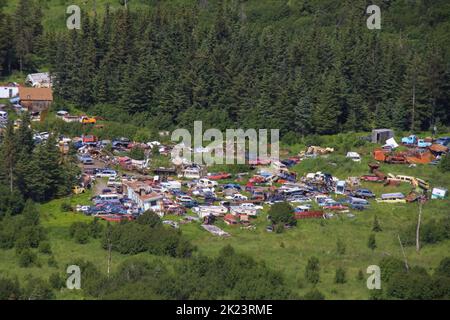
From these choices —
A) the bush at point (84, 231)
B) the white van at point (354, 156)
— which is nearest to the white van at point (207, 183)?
the white van at point (354, 156)

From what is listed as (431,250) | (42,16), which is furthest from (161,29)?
(431,250)

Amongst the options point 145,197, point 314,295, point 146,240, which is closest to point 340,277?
point 314,295

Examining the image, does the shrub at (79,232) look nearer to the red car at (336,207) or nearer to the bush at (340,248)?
the bush at (340,248)

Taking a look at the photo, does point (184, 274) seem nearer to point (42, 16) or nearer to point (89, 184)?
point (89, 184)

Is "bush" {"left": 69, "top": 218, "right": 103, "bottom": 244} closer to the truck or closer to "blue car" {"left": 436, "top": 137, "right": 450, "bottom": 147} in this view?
the truck

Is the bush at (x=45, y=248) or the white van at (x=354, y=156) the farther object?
the white van at (x=354, y=156)

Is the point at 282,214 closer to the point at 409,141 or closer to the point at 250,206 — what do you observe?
the point at 250,206

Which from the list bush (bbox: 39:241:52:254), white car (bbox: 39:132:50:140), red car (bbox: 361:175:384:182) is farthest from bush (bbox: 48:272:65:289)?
red car (bbox: 361:175:384:182)
